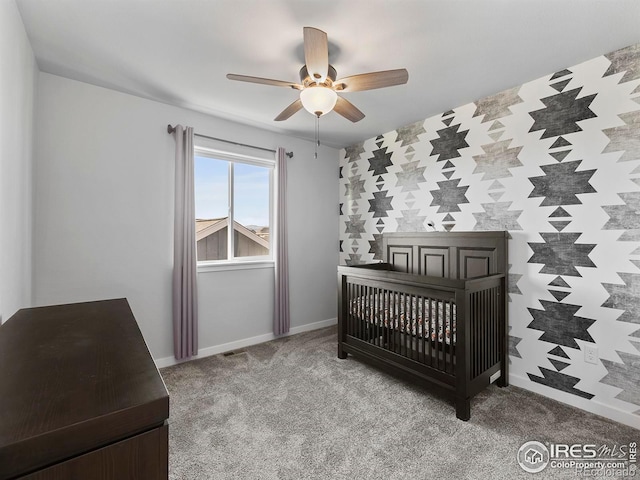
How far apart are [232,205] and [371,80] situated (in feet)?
6.68

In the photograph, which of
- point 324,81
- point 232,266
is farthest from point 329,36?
point 232,266

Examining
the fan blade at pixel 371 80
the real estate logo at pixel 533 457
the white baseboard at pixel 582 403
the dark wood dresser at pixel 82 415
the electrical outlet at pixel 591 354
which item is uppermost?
the fan blade at pixel 371 80

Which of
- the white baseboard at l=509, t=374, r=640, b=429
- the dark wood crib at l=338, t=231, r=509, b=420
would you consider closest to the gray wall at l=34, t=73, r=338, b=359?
the dark wood crib at l=338, t=231, r=509, b=420

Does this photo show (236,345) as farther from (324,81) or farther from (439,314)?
(324,81)

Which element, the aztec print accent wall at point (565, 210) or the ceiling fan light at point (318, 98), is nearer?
the ceiling fan light at point (318, 98)

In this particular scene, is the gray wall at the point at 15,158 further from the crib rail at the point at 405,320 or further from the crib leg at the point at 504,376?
the crib leg at the point at 504,376

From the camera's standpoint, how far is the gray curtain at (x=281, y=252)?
3.53 metres

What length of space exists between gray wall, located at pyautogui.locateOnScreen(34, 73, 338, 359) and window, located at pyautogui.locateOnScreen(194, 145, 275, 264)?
22 cm

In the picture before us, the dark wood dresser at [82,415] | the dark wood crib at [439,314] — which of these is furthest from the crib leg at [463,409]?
the dark wood dresser at [82,415]

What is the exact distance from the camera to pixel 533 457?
170 cm

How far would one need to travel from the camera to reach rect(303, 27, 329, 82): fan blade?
4.98ft

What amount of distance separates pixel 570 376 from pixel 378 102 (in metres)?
2.62

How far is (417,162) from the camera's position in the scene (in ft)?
10.8

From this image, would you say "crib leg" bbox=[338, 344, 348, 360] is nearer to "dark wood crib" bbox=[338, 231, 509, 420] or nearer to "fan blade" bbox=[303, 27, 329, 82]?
"dark wood crib" bbox=[338, 231, 509, 420]
